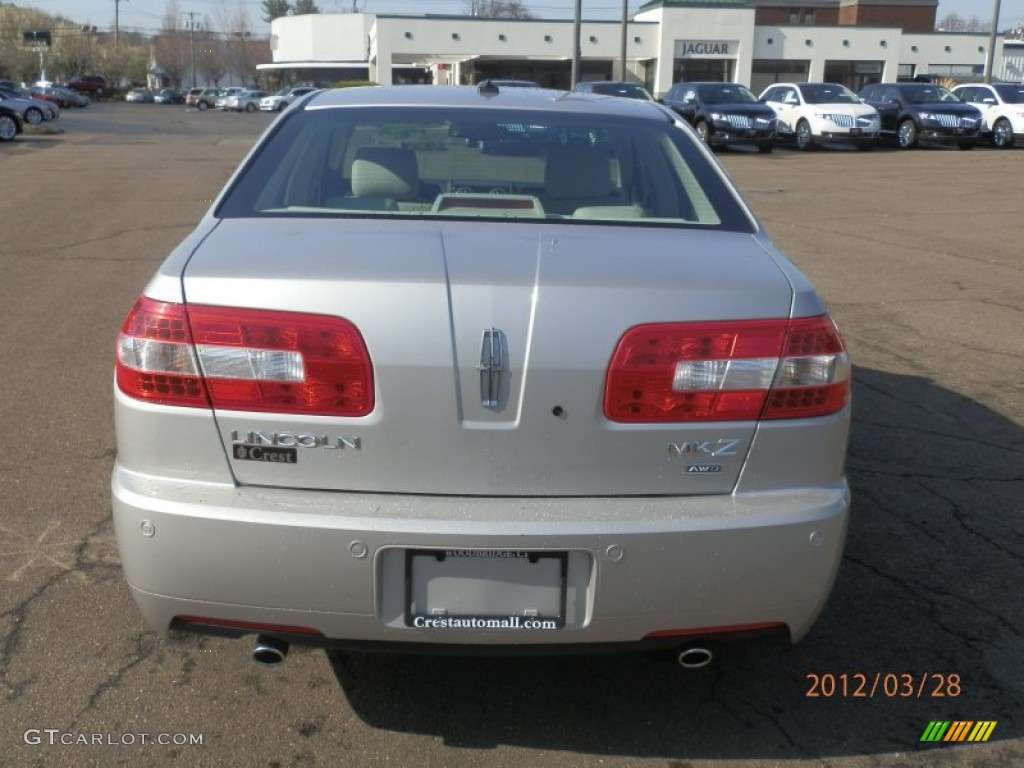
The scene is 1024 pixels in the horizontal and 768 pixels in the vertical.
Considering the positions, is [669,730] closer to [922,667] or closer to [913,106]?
[922,667]

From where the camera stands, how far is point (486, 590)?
260cm

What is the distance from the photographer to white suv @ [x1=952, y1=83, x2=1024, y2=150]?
27.1 meters

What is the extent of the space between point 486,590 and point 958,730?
1.47 metres

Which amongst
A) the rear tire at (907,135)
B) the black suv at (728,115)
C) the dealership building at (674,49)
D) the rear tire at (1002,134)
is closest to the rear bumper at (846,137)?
the black suv at (728,115)

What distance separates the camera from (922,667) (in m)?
3.38

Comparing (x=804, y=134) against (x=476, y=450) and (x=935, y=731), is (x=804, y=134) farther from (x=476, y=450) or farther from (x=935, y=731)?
(x=476, y=450)

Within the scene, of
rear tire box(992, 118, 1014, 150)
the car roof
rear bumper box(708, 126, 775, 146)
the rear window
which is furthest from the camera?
rear tire box(992, 118, 1014, 150)

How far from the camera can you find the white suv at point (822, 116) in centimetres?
2664

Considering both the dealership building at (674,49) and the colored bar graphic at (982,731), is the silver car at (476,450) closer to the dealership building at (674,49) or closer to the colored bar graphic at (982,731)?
the colored bar graphic at (982,731)

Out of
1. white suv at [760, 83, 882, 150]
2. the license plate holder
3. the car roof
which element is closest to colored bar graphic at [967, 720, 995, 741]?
the license plate holder

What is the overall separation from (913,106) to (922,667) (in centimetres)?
2711

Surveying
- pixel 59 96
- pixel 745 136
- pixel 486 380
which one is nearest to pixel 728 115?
pixel 745 136

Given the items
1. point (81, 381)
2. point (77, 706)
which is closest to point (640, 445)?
point (77, 706)

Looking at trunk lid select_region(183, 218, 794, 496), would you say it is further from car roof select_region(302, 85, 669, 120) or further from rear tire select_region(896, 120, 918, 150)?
rear tire select_region(896, 120, 918, 150)
